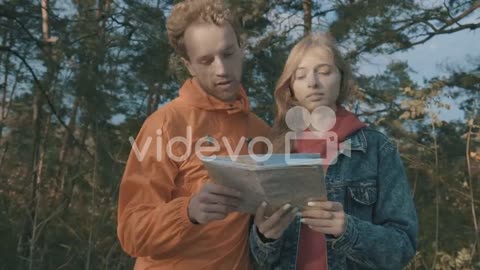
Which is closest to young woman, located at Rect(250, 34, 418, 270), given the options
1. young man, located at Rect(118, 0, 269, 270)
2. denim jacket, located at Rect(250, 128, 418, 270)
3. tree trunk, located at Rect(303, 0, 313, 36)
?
denim jacket, located at Rect(250, 128, 418, 270)

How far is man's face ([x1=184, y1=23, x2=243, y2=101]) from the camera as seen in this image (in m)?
1.81

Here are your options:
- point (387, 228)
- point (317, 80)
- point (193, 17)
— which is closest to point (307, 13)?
point (193, 17)

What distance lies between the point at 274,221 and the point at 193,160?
357mm

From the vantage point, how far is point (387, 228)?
1.57m

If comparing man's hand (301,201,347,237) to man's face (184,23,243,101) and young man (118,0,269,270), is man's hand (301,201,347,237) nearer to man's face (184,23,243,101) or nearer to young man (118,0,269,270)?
young man (118,0,269,270)

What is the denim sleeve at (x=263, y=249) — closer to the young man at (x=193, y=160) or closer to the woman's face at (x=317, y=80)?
the young man at (x=193, y=160)

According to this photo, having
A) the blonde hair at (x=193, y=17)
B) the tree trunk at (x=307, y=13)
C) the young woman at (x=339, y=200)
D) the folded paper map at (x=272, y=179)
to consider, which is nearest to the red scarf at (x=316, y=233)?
the young woman at (x=339, y=200)

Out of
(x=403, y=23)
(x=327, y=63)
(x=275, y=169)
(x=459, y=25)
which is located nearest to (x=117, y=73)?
(x=403, y=23)

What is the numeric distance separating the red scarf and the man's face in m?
0.27

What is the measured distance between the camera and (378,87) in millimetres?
8359

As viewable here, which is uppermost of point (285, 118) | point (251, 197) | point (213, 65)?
point (213, 65)

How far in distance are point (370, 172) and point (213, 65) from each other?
52 centimetres

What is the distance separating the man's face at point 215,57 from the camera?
1812mm

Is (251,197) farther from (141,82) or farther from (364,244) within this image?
(141,82)
